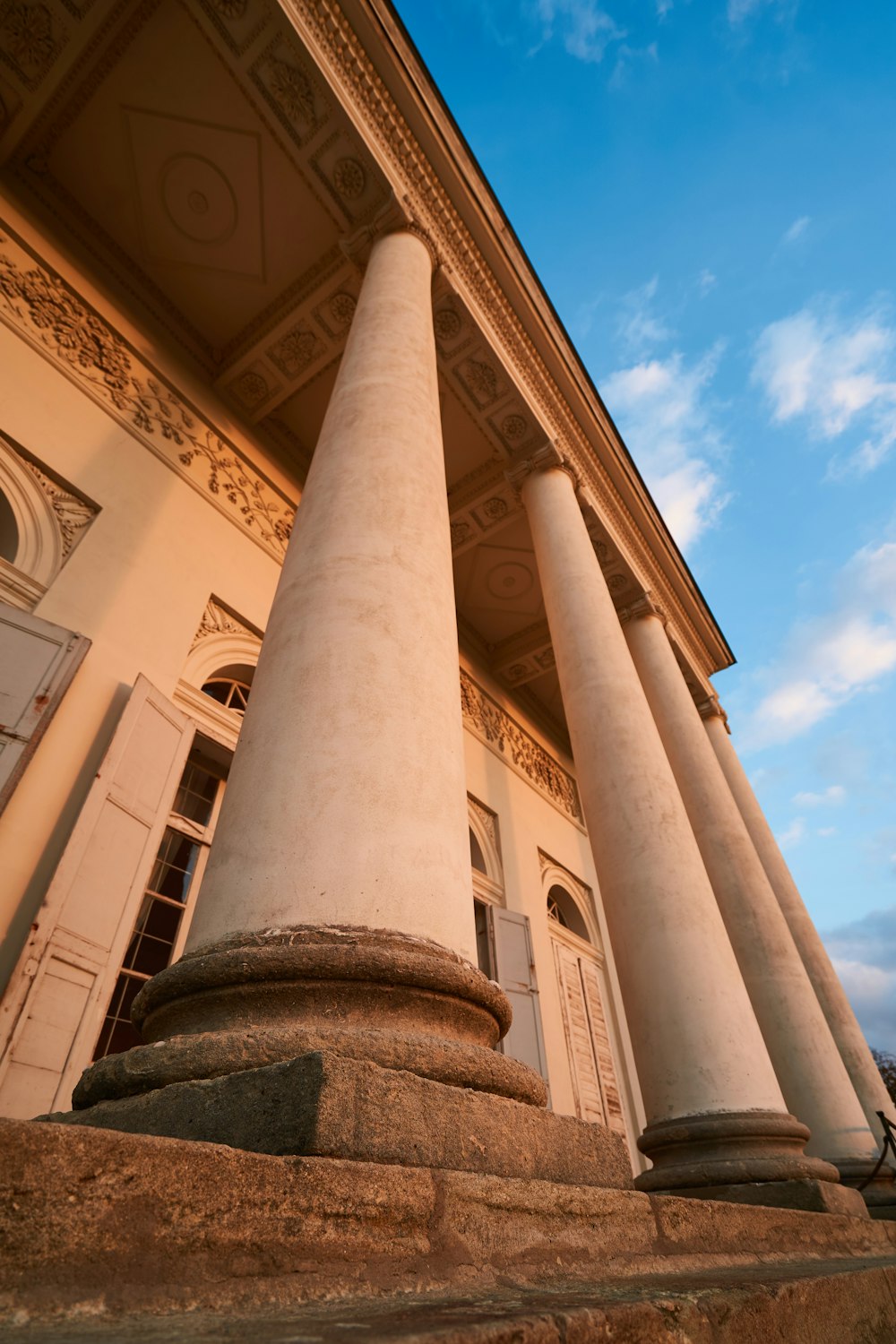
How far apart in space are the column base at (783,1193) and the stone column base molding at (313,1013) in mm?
2397

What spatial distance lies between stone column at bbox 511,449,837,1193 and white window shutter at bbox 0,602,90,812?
3741 millimetres

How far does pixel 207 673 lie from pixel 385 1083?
5348 mm

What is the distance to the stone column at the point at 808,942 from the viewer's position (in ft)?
24.7

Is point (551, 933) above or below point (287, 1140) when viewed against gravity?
above

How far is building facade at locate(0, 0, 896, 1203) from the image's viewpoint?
240 centimetres

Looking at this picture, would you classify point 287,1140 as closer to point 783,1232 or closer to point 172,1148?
point 172,1148

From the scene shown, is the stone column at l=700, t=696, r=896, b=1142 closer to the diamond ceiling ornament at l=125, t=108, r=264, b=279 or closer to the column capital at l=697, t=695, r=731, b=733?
the column capital at l=697, t=695, r=731, b=733

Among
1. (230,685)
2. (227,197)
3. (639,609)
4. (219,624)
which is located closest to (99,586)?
(219,624)

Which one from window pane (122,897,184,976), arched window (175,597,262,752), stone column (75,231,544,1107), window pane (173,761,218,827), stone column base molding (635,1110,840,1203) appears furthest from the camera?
window pane (173,761,218,827)

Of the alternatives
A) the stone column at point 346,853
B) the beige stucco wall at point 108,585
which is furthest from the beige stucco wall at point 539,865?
the stone column at point 346,853

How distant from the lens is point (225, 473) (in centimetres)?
767

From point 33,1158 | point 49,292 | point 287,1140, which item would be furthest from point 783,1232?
point 49,292

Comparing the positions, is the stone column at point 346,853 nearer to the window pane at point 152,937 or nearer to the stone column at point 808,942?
the window pane at point 152,937

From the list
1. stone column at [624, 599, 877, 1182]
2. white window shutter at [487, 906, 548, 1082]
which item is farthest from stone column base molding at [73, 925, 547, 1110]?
white window shutter at [487, 906, 548, 1082]
